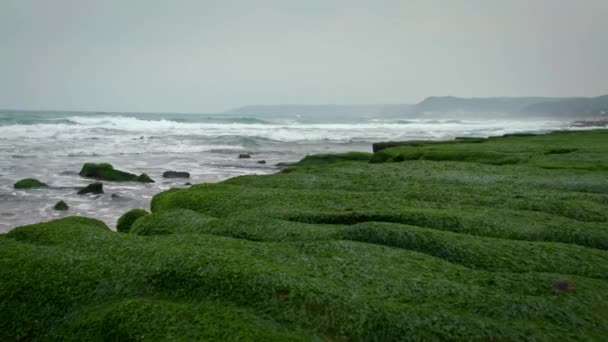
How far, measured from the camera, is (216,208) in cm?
834

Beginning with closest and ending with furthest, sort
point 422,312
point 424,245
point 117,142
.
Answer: point 422,312 < point 424,245 < point 117,142

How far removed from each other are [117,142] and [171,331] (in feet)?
159

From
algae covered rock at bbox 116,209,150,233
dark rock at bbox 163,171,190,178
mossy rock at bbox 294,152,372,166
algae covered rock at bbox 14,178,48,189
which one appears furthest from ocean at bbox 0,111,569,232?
algae covered rock at bbox 116,209,150,233

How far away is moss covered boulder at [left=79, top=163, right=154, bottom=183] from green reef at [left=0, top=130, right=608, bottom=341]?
1561cm

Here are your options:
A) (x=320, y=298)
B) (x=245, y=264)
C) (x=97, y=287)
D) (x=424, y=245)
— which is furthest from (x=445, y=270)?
(x=97, y=287)

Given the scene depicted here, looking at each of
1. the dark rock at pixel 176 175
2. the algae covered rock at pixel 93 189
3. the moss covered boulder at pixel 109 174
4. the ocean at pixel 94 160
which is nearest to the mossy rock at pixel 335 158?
the ocean at pixel 94 160

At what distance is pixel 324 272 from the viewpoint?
501cm

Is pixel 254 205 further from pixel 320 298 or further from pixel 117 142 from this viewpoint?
pixel 117 142

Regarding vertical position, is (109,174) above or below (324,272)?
below

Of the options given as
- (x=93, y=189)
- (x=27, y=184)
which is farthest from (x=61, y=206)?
(x=27, y=184)

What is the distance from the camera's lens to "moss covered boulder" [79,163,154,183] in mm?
22906

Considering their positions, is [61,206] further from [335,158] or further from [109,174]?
[335,158]

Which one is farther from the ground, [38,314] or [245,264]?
[245,264]

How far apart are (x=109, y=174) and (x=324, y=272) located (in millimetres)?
20711
